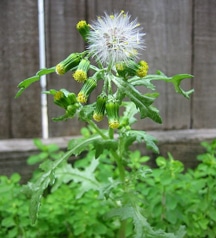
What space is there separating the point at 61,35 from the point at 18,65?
0.29m

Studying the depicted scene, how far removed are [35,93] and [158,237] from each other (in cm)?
122

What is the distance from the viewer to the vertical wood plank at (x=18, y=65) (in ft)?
7.61

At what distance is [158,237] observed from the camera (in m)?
1.46

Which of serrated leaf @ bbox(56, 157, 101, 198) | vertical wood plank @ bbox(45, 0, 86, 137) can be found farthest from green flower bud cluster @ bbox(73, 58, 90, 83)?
vertical wood plank @ bbox(45, 0, 86, 137)

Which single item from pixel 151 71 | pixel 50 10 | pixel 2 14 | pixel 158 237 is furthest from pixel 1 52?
pixel 158 237

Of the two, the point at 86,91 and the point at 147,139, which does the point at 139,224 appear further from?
the point at 86,91

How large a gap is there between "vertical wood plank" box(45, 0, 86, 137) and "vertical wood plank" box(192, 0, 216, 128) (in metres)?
0.71

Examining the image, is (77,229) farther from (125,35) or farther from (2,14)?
(2,14)

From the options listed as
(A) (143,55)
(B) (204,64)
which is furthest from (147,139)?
(B) (204,64)

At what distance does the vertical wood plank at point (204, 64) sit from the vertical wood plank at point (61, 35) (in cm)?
71

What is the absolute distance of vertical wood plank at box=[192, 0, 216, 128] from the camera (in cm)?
258

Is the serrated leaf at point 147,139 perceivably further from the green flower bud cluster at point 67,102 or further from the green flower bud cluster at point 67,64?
the green flower bud cluster at point 67,64

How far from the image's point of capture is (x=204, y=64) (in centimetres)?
262

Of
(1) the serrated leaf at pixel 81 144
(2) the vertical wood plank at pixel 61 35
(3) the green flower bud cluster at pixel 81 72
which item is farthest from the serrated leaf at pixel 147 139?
(2) the vertical wood plank at pixel 61 35
